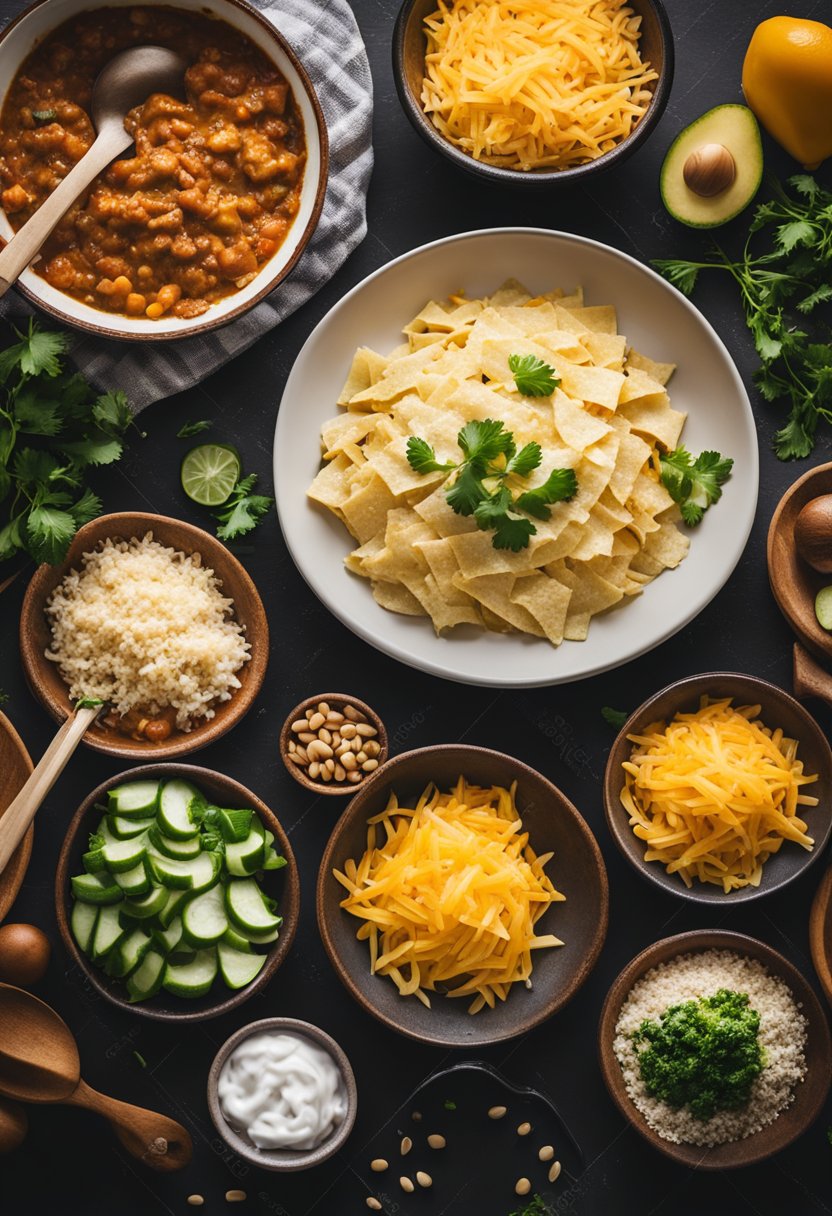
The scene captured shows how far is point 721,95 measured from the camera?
380cm

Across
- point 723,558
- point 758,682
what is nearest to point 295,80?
point 723,558

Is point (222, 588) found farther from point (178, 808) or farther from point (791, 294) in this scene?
point (791, 294)

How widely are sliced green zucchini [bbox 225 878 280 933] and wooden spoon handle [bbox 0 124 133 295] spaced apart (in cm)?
203

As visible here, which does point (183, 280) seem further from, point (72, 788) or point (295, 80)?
point (72, 788)

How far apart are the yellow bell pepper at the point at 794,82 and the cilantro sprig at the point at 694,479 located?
3.84 feet

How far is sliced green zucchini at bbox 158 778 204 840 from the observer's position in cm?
338

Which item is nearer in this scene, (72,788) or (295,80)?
(295,80)

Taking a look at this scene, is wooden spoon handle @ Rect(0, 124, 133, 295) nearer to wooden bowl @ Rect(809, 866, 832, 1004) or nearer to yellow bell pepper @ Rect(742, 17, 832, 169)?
yellow bell pepper @ Rect(742, 17, 832, 169)

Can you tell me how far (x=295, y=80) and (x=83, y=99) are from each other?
0.71 m

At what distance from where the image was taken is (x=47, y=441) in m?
3.58

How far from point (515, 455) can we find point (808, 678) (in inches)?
50.4

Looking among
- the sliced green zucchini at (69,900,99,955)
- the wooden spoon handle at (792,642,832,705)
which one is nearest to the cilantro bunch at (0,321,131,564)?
the sliced green zucchini at (69,900,99,955)

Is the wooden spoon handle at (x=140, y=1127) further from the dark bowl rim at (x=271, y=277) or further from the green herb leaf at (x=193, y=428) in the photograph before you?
the dark bowl rim at (x=271, y=277)

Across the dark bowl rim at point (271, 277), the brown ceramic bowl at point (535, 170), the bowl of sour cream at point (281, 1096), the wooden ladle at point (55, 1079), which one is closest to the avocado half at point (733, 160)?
the brown ceramic bowl at point (535, 170)
